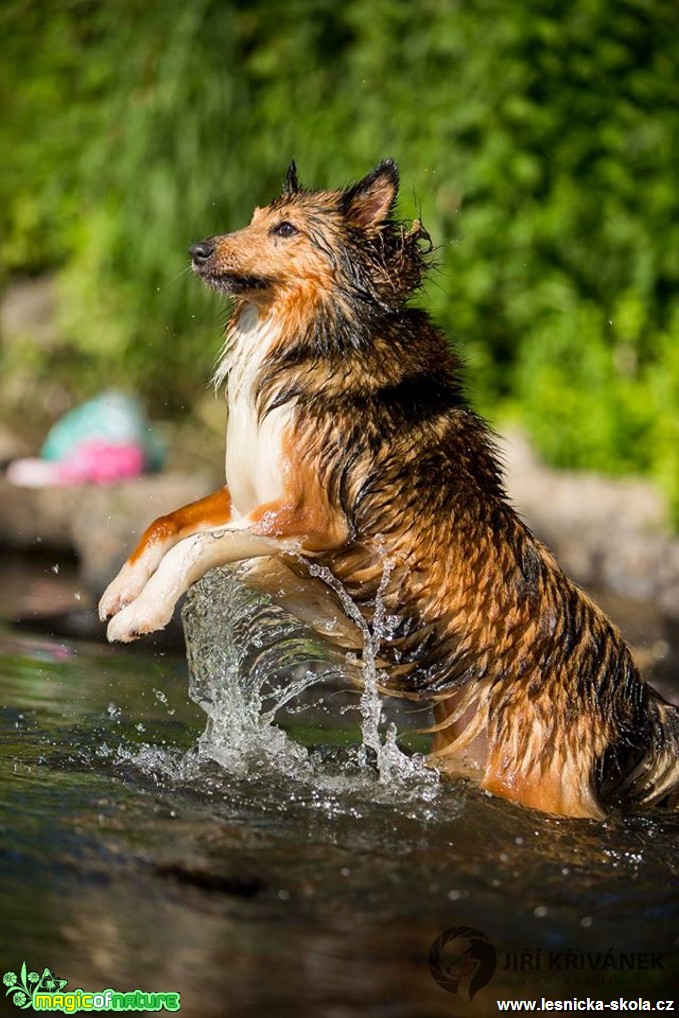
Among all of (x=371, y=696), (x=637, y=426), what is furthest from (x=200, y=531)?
(x=637, y=426)

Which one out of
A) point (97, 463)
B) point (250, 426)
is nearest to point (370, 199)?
point (250, 426)

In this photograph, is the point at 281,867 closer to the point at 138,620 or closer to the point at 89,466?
the point at 138,620

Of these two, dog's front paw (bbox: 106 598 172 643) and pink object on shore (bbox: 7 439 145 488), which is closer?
dog's front paw (bbox: 106 598 172 643)

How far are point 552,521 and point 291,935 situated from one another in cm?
562

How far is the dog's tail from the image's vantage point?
4160 millimetres

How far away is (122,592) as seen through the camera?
14.3ft

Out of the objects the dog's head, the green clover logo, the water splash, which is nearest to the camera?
the green clover logo

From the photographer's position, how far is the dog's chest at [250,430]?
4238 mm

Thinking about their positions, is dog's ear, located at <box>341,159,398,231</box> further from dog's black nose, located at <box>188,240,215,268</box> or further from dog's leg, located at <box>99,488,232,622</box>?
dog's leg, located at <box>99,488,232,622</box>

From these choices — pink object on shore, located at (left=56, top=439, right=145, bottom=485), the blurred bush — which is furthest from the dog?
pink object on shore, located at (left=56, top=439, right=145, bottom=485)

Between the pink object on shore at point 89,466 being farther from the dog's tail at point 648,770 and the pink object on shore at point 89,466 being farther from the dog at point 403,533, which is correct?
the dog's tail at point 648,770

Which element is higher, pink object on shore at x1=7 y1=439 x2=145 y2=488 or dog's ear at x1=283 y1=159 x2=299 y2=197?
pink object on shore at x1=7 y1=439 x2=145 y2=488

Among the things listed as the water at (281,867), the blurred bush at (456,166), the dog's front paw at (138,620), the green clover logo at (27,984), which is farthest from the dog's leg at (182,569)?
the blurred bush at (456,166)

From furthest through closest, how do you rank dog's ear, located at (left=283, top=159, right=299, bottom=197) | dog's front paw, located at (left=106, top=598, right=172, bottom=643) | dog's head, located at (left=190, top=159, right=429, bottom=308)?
1. dog's ear, located at (left=283, top=159, right=299, bottom=197)
2. dog's head, located at (left=190, top=159, right=429, bottom=308)
3. dog's front paw, located at (left=106, top=598, right=172, bottom=643)
